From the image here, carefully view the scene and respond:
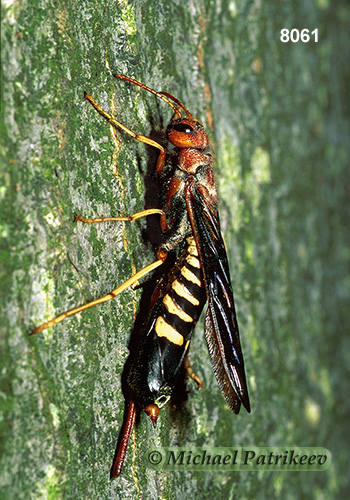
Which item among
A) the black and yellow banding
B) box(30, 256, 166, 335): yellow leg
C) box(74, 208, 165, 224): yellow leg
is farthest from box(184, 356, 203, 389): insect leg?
box(74, 208, 165, 224): yellow leg

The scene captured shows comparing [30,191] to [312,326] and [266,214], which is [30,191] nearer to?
[266,214]

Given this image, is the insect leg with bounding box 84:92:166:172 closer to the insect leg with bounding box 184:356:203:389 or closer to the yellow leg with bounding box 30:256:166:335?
the yellow leg with bounding box 30:256:166:335

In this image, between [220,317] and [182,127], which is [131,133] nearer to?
[182,127]

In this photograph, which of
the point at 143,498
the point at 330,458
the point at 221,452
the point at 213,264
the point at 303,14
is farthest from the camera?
the point at 330,458

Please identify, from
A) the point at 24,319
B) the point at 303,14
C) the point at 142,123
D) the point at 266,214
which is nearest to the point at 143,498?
the point at 24,319

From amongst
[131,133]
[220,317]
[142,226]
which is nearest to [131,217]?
[142,226]

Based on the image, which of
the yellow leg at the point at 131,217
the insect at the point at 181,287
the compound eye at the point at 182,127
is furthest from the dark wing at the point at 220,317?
the compound eye at the point at 182,127

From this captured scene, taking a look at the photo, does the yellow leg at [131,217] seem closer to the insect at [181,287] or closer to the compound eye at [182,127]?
the insect at [181,287]
